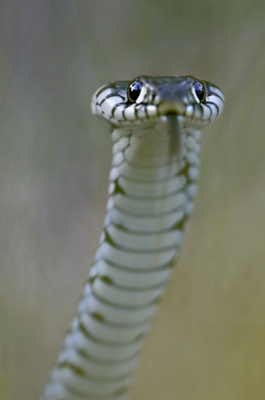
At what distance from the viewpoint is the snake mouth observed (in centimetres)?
73

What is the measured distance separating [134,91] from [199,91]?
112mm

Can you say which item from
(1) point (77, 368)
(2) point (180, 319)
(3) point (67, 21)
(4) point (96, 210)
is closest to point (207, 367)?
(2) point (180, 319)

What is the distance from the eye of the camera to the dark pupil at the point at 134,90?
0.83 m

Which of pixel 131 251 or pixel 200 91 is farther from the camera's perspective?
pixel 131 251

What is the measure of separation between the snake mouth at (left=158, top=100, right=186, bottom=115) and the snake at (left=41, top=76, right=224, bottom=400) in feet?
0.31

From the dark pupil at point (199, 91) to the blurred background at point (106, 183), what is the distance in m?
0.61

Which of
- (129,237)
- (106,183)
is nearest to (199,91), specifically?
(129,237)

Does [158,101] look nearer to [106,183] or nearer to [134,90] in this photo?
[134,90]

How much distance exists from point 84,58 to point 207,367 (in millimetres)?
1141

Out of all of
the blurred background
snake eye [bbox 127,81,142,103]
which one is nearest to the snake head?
snake eye [bbox 127,81,142,103]

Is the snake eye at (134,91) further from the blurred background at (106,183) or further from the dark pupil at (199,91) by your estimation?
the blurred background at (106,183)

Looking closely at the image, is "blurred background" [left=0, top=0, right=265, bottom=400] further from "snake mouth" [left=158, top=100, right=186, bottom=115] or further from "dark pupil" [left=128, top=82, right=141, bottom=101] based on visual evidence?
"snake mouth" [left=158, top=100, right=186, bottom=115]

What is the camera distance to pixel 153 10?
1.47 meters

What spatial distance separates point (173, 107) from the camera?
2.38 ft
